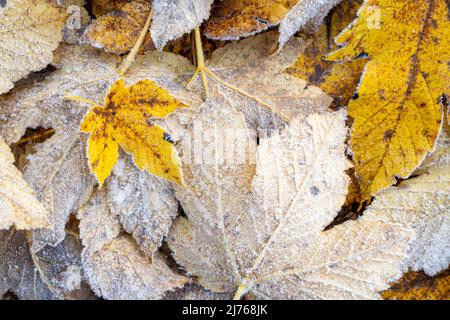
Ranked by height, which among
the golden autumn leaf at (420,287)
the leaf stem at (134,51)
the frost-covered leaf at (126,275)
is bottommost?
the golden autumn leaf at (420,287)

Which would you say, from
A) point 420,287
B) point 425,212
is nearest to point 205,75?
point 425,212

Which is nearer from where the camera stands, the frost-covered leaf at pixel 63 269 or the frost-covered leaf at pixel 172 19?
the frost-covered leaf at pixel 172 19

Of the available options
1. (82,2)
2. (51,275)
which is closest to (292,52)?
(82,2)

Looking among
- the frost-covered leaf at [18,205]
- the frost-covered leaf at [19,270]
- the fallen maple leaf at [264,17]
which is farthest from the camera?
the frost-covered leaf at [19,270]

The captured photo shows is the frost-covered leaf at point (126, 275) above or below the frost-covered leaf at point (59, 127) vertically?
below

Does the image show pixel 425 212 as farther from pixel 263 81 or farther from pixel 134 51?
pixel 134 51

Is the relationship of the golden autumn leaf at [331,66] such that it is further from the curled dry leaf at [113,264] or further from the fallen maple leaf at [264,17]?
the curled dry leaf at [113,264]

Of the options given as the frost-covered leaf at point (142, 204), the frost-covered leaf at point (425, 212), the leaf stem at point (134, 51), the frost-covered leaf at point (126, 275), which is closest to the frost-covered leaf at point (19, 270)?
the frost-covered leaf at point (126, 275)
